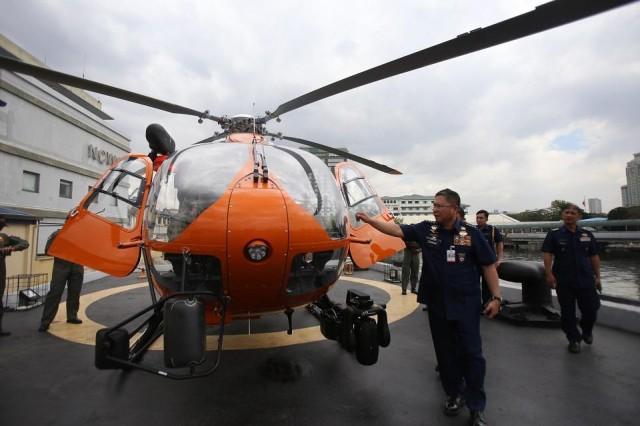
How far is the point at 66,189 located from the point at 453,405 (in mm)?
22340

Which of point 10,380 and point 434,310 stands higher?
point 434,310

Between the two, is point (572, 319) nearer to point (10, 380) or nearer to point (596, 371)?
point (596, 371)

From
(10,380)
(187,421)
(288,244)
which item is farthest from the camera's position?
(10,380)

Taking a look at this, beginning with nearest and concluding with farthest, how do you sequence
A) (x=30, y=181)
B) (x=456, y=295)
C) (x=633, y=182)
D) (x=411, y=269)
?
1. (x=456, y=295)
2. (x=411, y=269)
3. (x=30, y=181)
4. (x=633, y=182)

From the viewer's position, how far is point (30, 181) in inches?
638

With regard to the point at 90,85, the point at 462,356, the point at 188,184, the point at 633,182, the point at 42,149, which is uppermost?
the point at 633,182

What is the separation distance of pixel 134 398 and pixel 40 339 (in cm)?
271

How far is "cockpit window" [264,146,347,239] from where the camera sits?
2756 millimetres

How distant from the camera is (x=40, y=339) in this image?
466cm

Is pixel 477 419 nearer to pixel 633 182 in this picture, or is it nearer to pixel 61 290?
pixel 61 290

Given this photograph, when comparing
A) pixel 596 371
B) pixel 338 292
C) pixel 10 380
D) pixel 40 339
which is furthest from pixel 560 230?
pixel 40 339

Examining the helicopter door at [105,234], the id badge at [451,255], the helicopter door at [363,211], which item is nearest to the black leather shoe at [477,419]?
the id badge at [451,255]

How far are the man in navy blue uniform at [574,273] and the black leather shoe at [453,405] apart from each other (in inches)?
87.1

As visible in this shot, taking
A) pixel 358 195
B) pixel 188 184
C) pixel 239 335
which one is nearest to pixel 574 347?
pixel 358 195
